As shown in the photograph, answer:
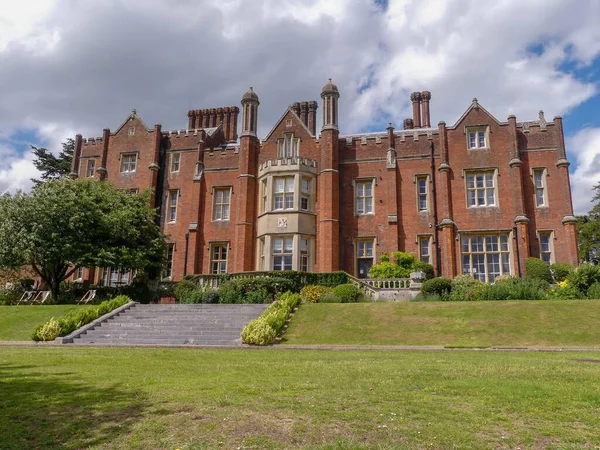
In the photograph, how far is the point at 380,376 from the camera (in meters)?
8.54

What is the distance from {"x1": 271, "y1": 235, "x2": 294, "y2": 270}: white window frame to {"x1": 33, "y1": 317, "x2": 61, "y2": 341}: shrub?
14.2 meters

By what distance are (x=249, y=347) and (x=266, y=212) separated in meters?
16.0

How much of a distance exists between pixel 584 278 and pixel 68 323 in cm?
2232

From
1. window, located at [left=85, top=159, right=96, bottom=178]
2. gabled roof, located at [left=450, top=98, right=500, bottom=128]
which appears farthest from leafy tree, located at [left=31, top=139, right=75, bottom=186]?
gabled roof, located at [left=450, top=98, right=500, bottom=128]

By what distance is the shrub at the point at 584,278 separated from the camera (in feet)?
73.8

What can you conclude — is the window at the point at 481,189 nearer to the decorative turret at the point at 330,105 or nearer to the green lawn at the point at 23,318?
the decorative turret at the point at 330,105

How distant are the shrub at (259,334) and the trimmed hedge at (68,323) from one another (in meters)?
7.47

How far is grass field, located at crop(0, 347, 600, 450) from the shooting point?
16.8 feet

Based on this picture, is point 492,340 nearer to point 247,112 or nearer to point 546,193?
point 546,193

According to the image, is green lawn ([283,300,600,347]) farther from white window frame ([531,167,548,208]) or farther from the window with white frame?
the window with white frame

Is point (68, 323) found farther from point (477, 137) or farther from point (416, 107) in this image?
point (416, 107)

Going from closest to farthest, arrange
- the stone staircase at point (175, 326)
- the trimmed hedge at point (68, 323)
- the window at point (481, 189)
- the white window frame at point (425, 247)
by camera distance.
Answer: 1. the stone staircase at point (175, 326)
2. the trimmed hedge at point (68, 323)
3. the white window frame at point (425, 247)
4. the window at point (481, 189)

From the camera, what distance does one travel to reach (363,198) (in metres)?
32.2

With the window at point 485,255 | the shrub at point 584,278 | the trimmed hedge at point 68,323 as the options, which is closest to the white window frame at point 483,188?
the window at point 485,255
